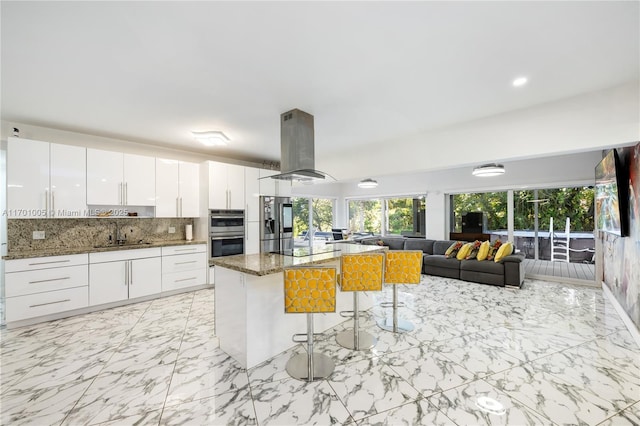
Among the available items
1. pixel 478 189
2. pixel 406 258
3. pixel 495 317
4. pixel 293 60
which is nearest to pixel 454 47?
pixel 293 60

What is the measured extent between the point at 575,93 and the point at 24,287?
6.91m

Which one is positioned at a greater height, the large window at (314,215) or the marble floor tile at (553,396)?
the large window at (314,215)

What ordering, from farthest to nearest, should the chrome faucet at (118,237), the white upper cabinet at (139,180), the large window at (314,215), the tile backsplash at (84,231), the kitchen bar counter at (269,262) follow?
the large window at (314,215) → the chrome faucet at (118,237) → the white upper cabinet at (139,180) → the tile backsplash at (84,231) → the kitchen bar counter at (269,262)

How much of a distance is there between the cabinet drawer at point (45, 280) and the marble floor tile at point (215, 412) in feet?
9.42

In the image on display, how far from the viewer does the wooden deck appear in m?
5.33

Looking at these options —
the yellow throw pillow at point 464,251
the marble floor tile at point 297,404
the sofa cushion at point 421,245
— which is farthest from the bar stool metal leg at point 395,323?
the sofa cushion at point 421,245

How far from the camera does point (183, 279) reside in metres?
4.57

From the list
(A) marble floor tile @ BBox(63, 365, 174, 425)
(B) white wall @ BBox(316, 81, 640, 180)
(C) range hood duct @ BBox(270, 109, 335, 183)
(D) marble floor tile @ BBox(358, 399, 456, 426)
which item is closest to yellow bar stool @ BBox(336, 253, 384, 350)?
(D) marble floor tile @ BBox(358, 399, 456, 426)

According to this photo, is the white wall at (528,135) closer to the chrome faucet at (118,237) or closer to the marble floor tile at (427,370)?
the marble floor tile at (427,370)

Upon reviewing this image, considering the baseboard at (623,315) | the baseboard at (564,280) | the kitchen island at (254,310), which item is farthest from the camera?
the baseboard at (564,280)

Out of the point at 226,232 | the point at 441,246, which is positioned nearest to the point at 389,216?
the point at 441,246

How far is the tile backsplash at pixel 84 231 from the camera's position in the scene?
361 cm

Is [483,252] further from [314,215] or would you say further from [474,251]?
[314,215]

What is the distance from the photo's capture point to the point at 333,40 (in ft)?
6.43
